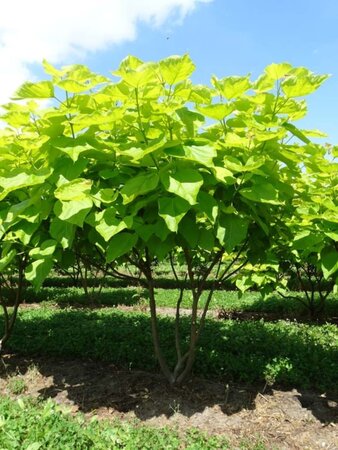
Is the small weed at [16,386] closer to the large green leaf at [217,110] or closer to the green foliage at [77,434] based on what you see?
the green foliage at [77,434]

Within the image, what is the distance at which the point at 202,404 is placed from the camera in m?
3.77

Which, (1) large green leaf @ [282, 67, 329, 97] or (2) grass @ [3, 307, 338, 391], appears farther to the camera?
(2) grass @ [3, 307, 338, 391]

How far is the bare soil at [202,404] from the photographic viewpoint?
344 centimetres

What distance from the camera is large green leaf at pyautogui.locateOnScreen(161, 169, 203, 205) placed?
2.28 m

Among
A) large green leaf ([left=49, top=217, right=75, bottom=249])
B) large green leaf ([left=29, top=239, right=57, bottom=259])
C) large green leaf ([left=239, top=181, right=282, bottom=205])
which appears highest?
large green leaf ([left=239, top=181, right=282, bottom=205])

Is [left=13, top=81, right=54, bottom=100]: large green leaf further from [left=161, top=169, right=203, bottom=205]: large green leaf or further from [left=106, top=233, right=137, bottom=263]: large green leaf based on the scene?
[left=106, top=233, right=137, bottom=263]: large green leaf

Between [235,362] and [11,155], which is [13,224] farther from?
[235,362]

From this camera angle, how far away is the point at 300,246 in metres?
3.27

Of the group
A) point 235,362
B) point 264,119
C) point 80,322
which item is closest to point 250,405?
point 235,362

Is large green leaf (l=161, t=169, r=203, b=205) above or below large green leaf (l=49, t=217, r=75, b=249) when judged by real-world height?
above

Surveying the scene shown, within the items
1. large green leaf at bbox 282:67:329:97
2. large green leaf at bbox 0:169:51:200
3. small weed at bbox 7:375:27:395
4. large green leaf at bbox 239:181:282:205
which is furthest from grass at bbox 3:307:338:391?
large green leaf at bbox 282:67:329:97

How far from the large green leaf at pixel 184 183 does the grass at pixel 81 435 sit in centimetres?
173

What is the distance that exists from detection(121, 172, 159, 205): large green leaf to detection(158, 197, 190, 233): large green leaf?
10 cm

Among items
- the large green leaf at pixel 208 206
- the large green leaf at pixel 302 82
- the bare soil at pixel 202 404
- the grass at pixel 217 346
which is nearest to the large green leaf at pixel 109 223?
the large green leaf at pixel 208 206
